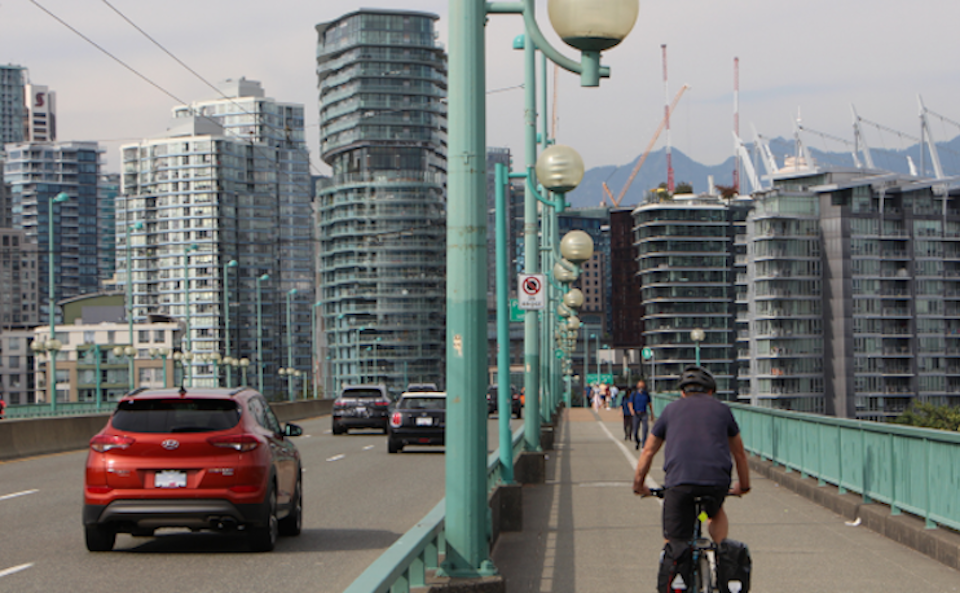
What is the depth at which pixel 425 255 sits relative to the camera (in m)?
176

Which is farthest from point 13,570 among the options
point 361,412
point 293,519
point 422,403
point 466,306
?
point 361,412

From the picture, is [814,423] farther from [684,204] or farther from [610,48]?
[684,204]

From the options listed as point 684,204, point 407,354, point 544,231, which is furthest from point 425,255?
point 544,231

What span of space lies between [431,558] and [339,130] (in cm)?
17990

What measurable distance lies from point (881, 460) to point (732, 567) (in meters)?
7.48

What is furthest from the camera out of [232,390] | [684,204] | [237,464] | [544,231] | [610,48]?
[684,204]

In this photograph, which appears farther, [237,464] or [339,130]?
[339,130]

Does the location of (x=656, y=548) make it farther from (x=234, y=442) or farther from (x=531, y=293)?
(x=531, y=293)

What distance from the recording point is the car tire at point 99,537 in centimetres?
1223

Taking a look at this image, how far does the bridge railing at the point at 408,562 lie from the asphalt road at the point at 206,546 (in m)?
1.91

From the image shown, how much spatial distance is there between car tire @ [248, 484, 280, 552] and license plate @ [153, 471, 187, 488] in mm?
819

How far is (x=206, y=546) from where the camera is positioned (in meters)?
13.2

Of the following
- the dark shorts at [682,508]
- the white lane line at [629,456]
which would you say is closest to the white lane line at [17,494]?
the white lane line at [629,456]

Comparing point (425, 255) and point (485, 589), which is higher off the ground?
point (425, 255)
